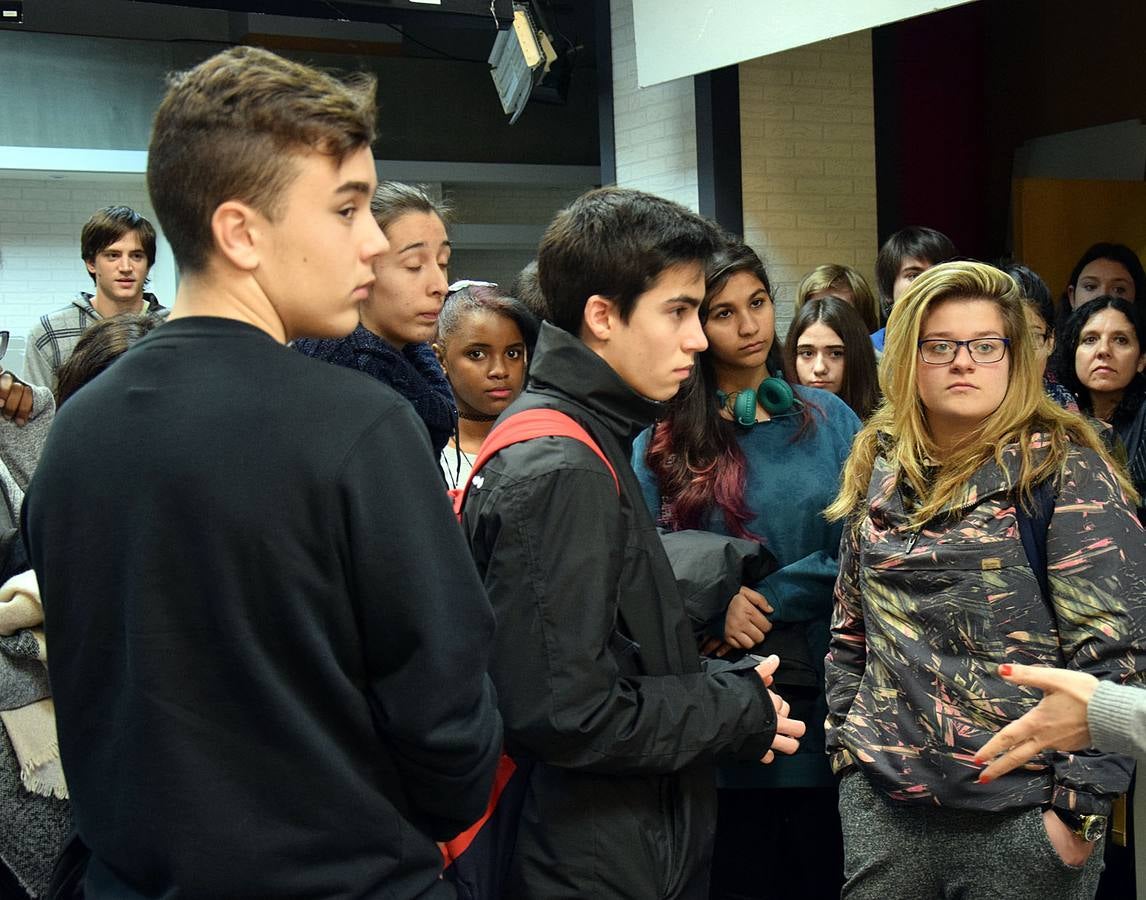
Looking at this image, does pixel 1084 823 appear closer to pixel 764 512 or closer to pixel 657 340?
pixel 764 512

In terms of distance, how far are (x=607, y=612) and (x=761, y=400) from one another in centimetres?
118

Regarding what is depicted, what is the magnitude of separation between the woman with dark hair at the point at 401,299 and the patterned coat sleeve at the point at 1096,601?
3.73 ft

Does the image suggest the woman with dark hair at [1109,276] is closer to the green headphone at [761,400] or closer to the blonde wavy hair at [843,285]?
the blonde wavy hair at [843,285]

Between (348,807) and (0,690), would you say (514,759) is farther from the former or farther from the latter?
(0,690)

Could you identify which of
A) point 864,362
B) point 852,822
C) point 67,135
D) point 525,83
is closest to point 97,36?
point 67,135

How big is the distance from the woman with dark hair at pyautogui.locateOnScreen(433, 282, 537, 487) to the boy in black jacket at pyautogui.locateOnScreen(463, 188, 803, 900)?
3.58ft

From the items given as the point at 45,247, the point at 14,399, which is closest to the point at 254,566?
the point at 14,399

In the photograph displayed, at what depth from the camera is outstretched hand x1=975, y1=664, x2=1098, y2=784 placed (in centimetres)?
179

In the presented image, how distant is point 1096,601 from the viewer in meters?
2.00

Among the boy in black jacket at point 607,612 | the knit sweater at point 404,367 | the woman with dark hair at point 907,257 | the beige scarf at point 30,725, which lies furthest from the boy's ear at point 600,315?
the woman with dark hair at point 907,257

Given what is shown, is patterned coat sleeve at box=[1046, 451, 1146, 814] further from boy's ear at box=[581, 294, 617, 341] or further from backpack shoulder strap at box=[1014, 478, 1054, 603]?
boy's ear at box=[581, 294, 617, 341]

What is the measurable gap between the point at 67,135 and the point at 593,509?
921cm

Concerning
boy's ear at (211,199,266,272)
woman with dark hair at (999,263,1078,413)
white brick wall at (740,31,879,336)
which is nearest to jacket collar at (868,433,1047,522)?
woman with dark hair at (999,263,1078,413)

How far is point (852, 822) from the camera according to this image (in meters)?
2.26
